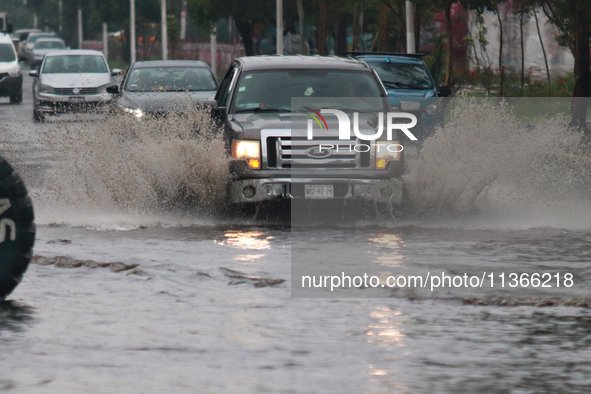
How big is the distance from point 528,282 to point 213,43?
2165 inches

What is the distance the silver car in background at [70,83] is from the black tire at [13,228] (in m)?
21.8

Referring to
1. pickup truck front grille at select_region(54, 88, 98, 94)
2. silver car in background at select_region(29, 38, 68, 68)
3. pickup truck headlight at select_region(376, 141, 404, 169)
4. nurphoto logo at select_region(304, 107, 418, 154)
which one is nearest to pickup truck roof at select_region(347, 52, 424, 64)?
pickup truck front grille at select_region(54, 88, 98, 94)

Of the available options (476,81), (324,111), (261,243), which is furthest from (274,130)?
(476,81)

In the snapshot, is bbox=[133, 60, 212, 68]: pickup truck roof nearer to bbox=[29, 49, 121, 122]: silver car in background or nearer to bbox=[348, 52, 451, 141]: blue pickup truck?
bbox=[348, 52, 451, 141]: blue pickup truck

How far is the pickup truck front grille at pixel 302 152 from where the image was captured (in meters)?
12.1

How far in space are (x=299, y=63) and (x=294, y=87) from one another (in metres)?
0.42

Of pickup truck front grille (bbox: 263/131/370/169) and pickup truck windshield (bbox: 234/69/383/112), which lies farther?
pickup truck windshield (bbox: 234/69/383/112)

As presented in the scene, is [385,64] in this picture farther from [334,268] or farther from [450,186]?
[334,268]

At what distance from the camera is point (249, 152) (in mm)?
12133

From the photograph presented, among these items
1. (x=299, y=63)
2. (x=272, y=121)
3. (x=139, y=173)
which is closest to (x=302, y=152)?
(x=272, y=121)

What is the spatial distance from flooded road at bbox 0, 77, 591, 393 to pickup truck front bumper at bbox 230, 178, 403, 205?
0.30m

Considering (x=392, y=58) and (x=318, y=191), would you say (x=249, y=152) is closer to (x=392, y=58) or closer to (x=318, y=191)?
(x=318, y=191)

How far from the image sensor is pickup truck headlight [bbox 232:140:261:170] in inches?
476

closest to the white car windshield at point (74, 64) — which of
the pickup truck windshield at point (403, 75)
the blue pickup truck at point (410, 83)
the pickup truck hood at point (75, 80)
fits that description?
the pickup truck hood at point (75, 80)
